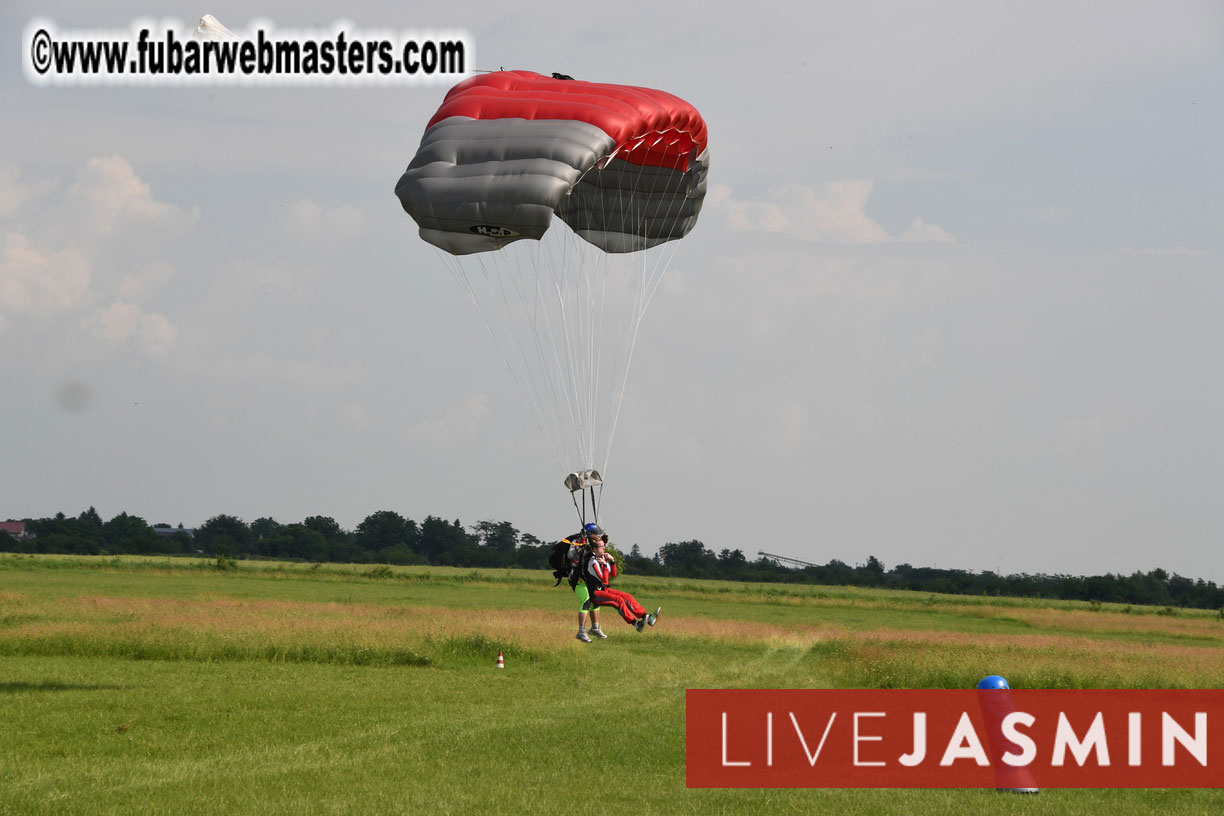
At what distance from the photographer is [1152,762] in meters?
18.1

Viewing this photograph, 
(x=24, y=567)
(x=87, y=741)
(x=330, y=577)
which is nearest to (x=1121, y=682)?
(x=87, y=741)

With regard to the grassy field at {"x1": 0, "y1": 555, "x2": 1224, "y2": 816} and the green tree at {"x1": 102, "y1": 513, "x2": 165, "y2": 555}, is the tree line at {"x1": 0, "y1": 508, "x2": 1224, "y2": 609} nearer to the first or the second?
the green tree at {"x1": 102, "y1": 513, "x2": 165, "y2": 555}

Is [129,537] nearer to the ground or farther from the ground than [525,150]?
nearer to the ground

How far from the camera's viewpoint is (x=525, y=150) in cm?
1580

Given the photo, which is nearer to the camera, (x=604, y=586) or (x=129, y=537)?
(x=604, y=586)

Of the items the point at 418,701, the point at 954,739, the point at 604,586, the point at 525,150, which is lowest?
the point at 954,739

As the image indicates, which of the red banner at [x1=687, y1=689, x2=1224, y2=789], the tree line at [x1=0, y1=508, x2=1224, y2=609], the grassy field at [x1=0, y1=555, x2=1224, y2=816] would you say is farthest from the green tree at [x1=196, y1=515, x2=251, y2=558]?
the red banner at [x1=687, y1=689, x2=1224, y2=789]

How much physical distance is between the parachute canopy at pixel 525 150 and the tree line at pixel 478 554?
90510 mm

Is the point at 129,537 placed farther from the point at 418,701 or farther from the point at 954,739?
the point at 954,739

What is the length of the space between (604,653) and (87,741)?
15.1m

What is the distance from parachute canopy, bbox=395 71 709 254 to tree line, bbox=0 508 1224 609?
297 feet

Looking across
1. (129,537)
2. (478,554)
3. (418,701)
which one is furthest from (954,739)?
(129,537)

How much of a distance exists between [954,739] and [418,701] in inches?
358

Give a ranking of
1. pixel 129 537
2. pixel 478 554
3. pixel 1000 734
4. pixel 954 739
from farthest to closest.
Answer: pixel 129 537, pixel 478 554, pixel 954 739, pixel 1000 734
